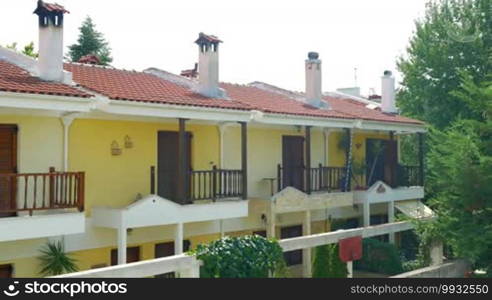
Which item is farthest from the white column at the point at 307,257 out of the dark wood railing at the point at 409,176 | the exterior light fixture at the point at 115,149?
the dark wood railing at the point at 409,176

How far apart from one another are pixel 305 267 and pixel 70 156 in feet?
28.9

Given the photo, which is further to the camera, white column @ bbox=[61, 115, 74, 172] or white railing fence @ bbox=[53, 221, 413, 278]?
white column @ bbox=[61, 115, 74, 172]

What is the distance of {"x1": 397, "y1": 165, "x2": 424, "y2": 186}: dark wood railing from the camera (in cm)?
2673

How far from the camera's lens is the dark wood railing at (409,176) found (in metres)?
26.7

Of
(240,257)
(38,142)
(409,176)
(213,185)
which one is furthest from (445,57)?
(38,142)

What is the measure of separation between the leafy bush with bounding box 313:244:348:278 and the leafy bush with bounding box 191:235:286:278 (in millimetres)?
3596

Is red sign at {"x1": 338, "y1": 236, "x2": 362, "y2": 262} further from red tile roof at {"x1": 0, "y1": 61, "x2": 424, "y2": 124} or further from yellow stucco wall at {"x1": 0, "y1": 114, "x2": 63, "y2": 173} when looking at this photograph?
yellow stucco wall at {"x1": 0, "y1": 114, "x2": 63, "y2": 173}

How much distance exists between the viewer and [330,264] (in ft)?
59.0

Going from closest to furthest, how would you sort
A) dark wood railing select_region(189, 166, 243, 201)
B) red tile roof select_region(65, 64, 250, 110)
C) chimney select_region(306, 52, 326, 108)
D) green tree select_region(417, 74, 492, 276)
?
1. red tile roof select_region(65, 64, 250, 110)
2. dark wood railing select_region(189, 166, 243, 201)
3. green tree select_region(417, 74, 492, 276)
4. chimney select_region(306, 52, 326, 108)

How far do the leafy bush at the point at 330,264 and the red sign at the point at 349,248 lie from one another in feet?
2.36

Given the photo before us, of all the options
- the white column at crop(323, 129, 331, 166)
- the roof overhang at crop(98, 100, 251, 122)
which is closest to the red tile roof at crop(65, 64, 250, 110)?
the roof overhang at crop(98, 100, 251, 122)

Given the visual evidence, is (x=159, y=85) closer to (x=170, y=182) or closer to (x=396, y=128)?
(x=170, y=182)

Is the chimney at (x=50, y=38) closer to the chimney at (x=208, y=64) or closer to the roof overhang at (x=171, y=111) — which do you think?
the roof overhang at (x=171, y=111)

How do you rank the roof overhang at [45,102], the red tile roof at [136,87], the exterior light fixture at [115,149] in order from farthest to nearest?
the exterior light fixture at [115,149] < the red tile roof at [136,87] < the roof overhang at [45,102]
